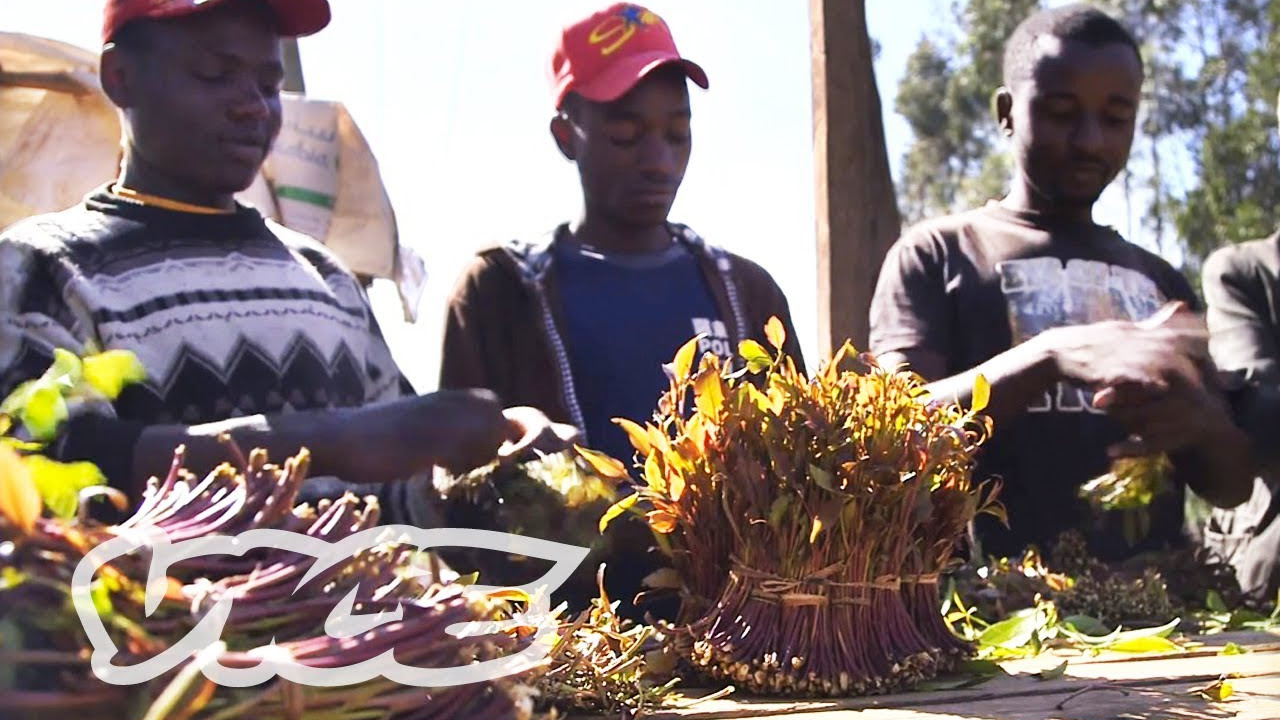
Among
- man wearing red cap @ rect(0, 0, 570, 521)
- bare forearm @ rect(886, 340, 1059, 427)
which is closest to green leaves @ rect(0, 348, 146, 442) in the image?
man wearing red cap @ rect(0, 0, 570, 521)

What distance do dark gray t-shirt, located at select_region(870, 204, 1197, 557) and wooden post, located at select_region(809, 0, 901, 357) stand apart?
2.15 feet

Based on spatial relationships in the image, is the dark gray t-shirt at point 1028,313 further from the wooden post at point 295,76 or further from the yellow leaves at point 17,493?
the wooden post at point 295,76

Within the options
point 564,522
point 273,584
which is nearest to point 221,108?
point 564,522

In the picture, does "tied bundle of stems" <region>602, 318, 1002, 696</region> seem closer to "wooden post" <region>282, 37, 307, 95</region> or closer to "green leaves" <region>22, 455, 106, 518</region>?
"green leaves" <region>22, 455, 106, 518</region>

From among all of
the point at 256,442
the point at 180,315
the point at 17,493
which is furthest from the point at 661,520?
the point at 17,493

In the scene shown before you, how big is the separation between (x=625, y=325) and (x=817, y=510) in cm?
111

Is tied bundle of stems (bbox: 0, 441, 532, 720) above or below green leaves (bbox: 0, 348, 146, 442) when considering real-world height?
below

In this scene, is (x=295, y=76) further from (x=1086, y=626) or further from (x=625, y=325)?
(x=1086, y=626)

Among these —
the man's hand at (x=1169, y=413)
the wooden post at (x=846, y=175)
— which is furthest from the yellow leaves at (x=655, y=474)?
the wooden post at (x=846, y=175)

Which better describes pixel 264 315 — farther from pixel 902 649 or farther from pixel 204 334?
pixel 902 649

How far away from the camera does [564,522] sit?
1886 mm

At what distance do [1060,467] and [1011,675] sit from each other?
1.03 m

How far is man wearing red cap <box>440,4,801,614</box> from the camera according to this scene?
2619mm

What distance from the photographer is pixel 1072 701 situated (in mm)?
1569
